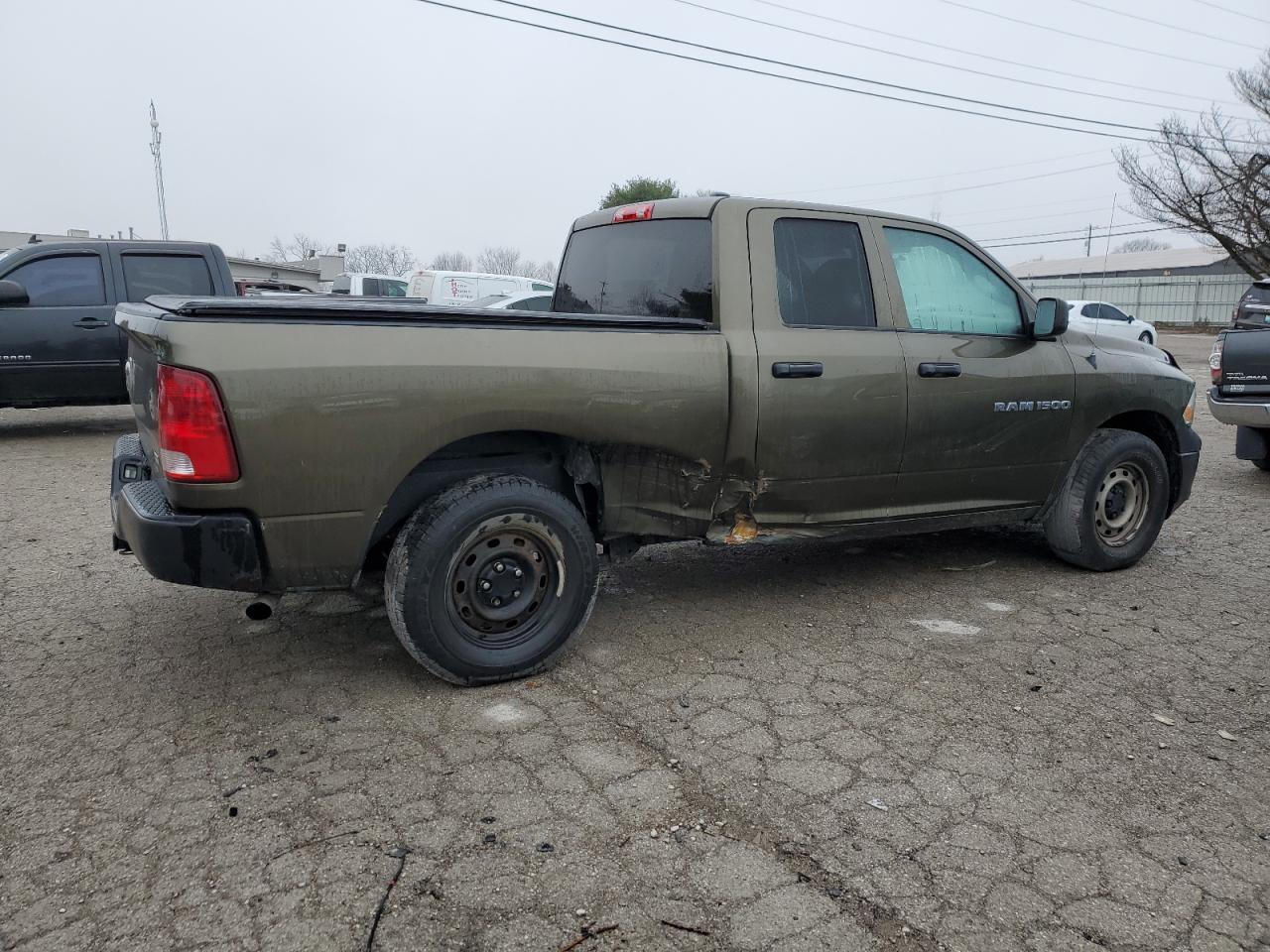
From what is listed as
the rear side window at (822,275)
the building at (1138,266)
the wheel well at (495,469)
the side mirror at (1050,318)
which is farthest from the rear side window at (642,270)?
the building at (1138,266)

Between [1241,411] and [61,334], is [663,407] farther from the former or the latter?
[61,334]

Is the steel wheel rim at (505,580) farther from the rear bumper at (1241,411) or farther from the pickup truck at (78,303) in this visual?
the pickup truck at (78,303)

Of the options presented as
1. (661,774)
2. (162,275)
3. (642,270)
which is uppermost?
(162,275)

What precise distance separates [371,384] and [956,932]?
2388mm

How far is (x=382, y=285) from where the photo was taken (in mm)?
23156

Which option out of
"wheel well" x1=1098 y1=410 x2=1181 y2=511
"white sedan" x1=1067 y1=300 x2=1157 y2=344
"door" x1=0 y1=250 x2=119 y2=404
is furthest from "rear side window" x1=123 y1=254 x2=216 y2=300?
"white sedan" x1=1067 y1=300 x2=1157 y2=344

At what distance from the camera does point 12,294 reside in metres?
→ 8.62

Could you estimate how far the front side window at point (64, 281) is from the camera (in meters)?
9.00

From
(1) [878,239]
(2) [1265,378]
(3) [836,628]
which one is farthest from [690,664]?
(2) [1265,378]

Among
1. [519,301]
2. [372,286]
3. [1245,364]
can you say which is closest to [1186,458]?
[1245,364]

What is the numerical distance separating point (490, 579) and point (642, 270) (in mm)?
1711

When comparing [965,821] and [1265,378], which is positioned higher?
[1265,378]

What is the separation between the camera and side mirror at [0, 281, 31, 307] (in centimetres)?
858

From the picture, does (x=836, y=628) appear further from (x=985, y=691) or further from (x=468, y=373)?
(x=468, y=373)
